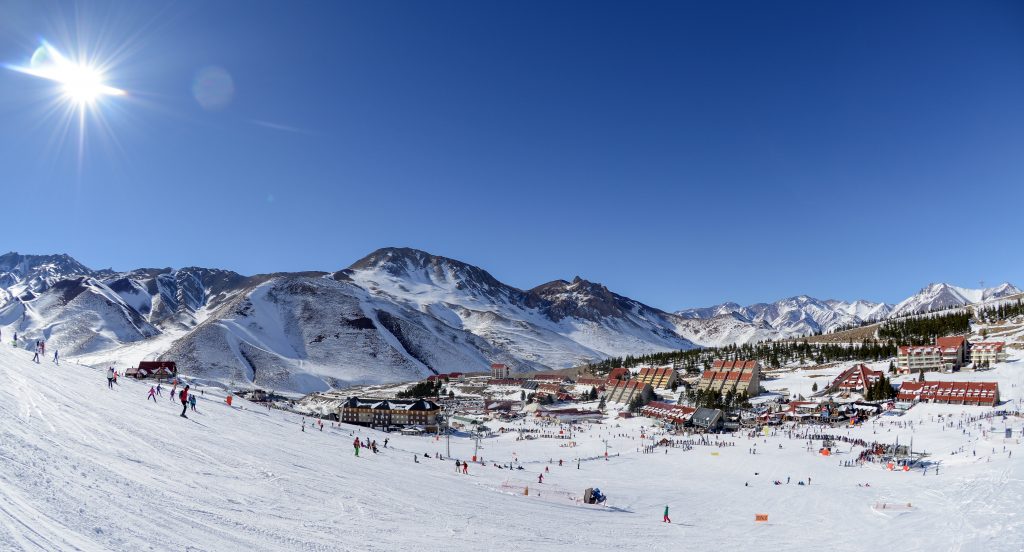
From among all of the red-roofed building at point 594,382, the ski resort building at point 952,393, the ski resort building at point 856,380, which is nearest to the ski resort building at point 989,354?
the ski resort building at point 856,380

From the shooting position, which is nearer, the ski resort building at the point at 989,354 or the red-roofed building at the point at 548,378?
the ski resort building at the point at 989,354

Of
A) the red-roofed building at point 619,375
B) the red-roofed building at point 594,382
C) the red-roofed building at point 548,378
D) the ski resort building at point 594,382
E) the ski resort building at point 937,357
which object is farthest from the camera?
the red-roofed building at point 548,378

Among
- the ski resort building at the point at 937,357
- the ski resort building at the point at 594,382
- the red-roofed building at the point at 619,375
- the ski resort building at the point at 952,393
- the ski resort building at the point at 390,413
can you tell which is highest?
the ski resort building at the point at 937,357

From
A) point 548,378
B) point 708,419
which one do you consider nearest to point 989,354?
point 708,419

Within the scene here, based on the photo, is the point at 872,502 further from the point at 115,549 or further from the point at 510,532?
the point at 115,549

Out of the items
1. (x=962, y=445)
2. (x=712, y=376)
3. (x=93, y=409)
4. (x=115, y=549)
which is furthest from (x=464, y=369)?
(x=115, y=549)

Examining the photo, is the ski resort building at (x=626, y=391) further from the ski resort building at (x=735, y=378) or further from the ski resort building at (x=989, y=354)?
the ski resort building at (x=989, y=354)

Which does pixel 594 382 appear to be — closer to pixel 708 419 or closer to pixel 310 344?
pixel 708 419

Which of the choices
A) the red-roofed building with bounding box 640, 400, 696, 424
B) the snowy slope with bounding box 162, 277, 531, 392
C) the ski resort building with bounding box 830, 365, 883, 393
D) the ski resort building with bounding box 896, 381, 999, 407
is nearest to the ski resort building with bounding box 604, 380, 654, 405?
the red-roofed building with bounding box 640, 400, 696, 424
